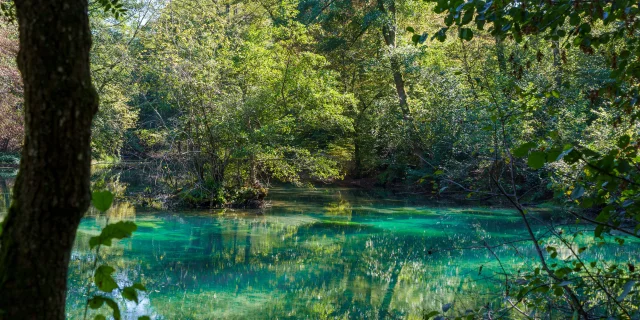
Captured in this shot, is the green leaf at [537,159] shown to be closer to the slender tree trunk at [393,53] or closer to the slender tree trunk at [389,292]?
the slender tree trunk at [389,292]

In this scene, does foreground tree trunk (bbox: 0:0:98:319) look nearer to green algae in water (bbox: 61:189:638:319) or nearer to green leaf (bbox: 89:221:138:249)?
green leaf (bbox: 89:221:138:249)

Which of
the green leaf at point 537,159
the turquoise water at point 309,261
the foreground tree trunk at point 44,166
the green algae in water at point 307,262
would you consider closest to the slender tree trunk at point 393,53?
the turquoise water at point 309,261

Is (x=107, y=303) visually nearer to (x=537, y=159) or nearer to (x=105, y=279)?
(x=105, y=279)

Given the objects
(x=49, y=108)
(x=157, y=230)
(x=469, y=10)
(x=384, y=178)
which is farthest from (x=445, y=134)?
(x=49, y=108)

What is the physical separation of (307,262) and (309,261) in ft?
0.25

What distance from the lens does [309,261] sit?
8.45m

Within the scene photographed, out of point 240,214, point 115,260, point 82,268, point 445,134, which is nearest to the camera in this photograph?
point 82,268

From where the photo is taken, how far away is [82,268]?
7.33 meters

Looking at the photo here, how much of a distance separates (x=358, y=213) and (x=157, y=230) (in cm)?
515

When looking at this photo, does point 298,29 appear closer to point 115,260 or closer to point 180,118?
point 180,118

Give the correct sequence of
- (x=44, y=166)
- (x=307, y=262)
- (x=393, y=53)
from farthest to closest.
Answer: (x=393, y=53) < (x=307, y=262) < (x=44, y=166)

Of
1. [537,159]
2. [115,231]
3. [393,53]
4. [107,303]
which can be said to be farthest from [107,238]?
[393,53]

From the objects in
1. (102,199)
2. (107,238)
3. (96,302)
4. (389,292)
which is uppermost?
(102,199)

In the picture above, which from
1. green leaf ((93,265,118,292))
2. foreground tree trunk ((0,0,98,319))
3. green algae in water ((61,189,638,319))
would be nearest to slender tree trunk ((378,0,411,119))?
green algae in water ((61,189,638,319))
